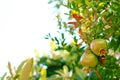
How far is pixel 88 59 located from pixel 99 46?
0.08 m

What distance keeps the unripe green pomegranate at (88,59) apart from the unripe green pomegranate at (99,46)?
32mm

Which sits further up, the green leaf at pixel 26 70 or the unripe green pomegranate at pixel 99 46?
the unripe green pomegranate at pixel 99 46

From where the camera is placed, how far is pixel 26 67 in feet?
5.01

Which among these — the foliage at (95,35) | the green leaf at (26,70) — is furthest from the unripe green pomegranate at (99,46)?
the green leaf at (26,70)

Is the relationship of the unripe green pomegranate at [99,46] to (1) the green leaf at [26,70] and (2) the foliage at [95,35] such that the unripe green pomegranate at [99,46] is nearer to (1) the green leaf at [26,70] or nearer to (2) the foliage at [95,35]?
(2) the foliage at [95,35]

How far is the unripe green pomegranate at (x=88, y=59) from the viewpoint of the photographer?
1.53 meters

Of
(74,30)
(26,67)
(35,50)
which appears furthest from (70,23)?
(35,50)

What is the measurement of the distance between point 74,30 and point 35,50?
3.78 m

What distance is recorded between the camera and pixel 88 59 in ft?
5.05

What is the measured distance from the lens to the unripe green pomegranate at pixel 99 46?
1.49 m

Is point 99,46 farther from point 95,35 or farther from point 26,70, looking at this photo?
point 26,70

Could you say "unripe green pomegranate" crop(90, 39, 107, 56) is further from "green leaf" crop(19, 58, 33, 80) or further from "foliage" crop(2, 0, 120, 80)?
"green leaf" crop(19, 58, 33, 80)

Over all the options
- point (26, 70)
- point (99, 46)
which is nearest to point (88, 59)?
point (99, 46)

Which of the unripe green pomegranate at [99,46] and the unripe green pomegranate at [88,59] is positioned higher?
the unripe green pomegranate at [99,46]
